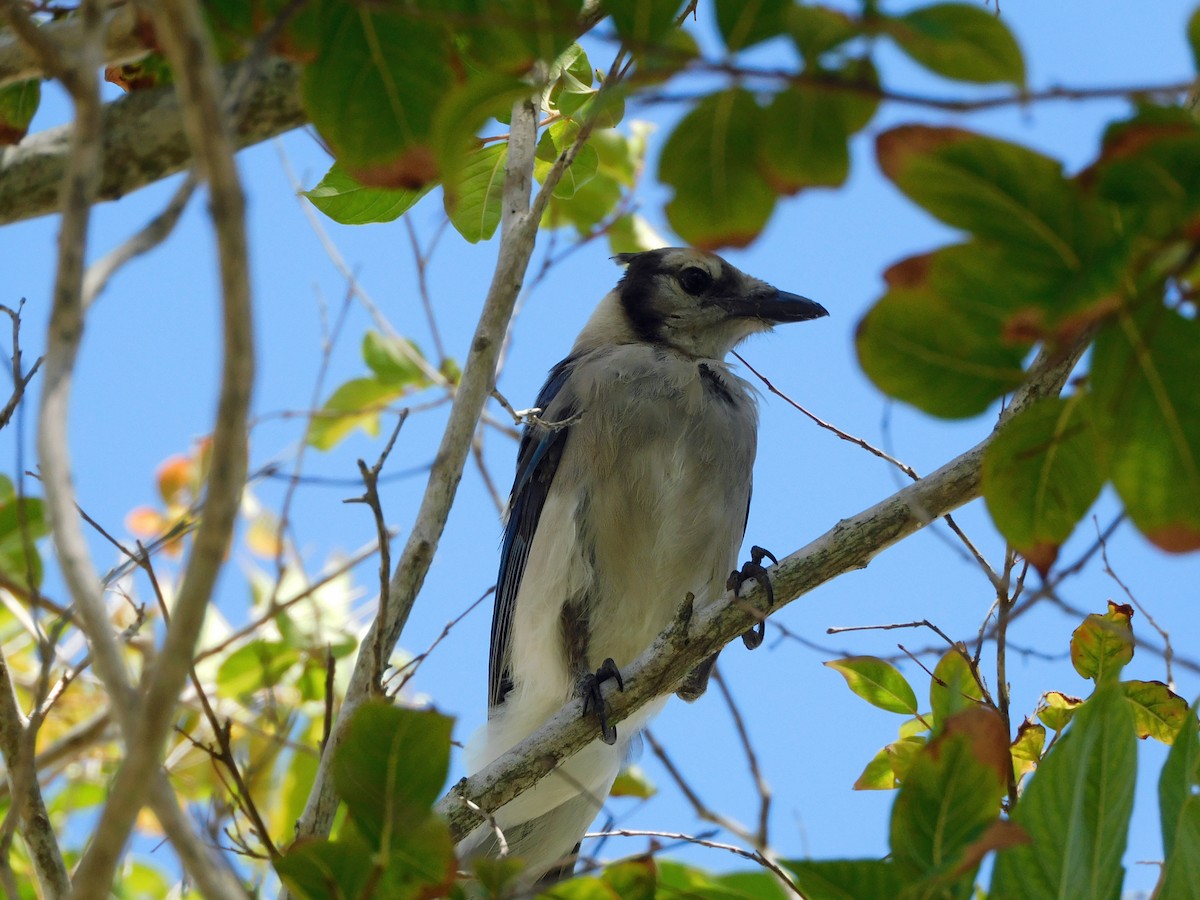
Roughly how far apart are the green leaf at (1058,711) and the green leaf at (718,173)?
1474 millimetres

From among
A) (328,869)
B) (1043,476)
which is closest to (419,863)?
(328,869)

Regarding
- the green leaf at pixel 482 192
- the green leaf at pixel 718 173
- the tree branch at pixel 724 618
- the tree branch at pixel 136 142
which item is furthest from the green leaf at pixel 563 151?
the green leaf at pixel 718 173

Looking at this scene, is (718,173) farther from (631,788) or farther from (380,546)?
(631,788)

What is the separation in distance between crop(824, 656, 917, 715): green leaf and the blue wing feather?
1.52 metres

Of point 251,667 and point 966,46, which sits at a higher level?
point 251,667

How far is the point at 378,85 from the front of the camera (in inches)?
55.8

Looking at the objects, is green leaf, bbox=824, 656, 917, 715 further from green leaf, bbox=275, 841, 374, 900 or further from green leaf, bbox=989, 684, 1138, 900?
green leaf, bbox=275, 841, 374, 900

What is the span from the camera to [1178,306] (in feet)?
3.84

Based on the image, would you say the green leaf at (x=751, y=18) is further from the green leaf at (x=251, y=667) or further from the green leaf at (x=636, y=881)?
the green leaf at (x=251, y=667)

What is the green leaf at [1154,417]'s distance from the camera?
1170mm

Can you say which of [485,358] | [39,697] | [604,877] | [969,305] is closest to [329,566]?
[485,358]

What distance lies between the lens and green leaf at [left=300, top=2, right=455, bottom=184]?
55.2 inches

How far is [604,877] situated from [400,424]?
1154mm

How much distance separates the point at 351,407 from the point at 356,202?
2109mm
